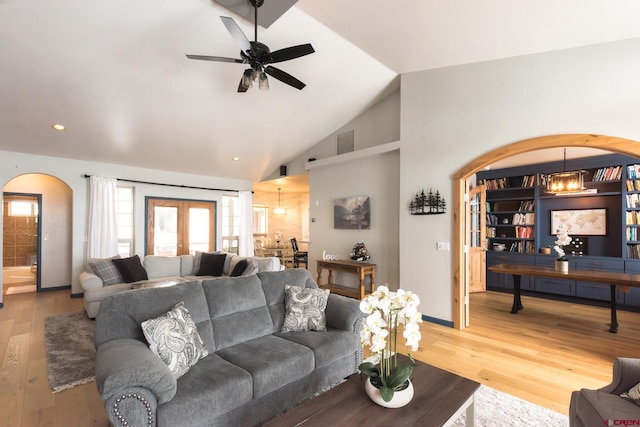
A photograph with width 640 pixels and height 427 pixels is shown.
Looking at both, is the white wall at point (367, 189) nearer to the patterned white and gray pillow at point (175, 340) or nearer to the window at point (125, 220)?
the patterned white and gray pillow at point (175, 340)

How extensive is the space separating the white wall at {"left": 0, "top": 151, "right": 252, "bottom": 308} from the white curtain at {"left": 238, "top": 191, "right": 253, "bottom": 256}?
2.82ft

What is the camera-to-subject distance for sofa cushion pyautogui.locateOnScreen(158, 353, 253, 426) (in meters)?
1.68

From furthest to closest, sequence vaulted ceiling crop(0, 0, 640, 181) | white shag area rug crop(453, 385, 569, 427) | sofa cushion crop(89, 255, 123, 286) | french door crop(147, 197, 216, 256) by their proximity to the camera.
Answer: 1. french door crop(147, 197, 216, 256)
2. sofa cushion crop(89, 255, 123, 286)
3. vaulted ceiling crop(0, 0, 640, 181)
4. white shag area rug crop(453, 385, 569, 427)

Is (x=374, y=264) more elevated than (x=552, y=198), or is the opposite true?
(x=552, y=198)

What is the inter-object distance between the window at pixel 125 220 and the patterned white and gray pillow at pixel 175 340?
5.35 meters

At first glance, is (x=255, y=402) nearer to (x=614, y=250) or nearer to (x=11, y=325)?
(x=11, y=325)

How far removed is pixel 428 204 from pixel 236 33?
10.5ft

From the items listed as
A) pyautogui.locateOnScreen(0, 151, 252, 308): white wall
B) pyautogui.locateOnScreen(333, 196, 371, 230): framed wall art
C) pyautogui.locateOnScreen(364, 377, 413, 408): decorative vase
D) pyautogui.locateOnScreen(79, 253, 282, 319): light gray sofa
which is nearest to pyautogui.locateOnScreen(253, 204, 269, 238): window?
pyautogui.locateOnScreen(0, 151, 252, 308): white wall

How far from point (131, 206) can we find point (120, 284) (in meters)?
2.39

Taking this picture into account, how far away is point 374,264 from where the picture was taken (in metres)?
5.33

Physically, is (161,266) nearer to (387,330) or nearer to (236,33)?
(236,33)

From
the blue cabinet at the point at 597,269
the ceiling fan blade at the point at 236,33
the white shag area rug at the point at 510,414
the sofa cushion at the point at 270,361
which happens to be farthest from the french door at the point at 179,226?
the blue cabinet at the point at 597,269

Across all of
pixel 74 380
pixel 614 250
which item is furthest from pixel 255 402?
pixel 614 250

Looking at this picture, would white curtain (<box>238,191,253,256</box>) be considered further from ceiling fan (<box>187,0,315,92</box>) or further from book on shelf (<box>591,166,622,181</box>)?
book on shelf (<box>591,166,622,181</box>)
